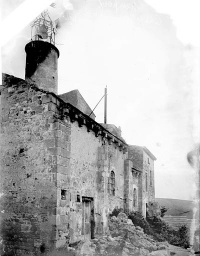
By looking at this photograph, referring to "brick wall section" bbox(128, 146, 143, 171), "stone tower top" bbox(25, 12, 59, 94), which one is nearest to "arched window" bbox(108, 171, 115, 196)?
"stone tower top" bbox(25, 12, 59, 94)

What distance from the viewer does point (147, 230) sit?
50.6 ft

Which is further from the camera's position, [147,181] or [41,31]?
[147,181]

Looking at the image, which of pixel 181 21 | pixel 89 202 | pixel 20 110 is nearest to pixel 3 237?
pixel 89 202

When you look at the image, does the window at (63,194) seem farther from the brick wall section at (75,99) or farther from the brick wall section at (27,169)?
the brick wall section at (75,99)

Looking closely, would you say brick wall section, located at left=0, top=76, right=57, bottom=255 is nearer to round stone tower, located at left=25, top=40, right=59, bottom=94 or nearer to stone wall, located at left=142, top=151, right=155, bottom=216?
round stone tower, located at left=25, top=40, right=59, bottom=94

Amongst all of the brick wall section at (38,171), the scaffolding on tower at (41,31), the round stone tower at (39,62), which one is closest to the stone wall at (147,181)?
the round stone tower at (39,62)

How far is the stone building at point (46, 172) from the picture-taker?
30.0ft

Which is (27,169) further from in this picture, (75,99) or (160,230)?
(75,99)

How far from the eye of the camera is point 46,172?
30.7 ft

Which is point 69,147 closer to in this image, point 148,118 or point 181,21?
point 148,118

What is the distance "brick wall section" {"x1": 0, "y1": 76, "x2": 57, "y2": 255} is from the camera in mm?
9062

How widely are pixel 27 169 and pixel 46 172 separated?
2.74 feet

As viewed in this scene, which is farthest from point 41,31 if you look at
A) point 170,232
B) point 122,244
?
point 170,232

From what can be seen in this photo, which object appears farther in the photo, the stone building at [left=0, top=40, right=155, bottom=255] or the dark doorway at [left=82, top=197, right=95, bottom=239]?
the dark doorway at [left=82, top=197, right=95, bottom=239]
